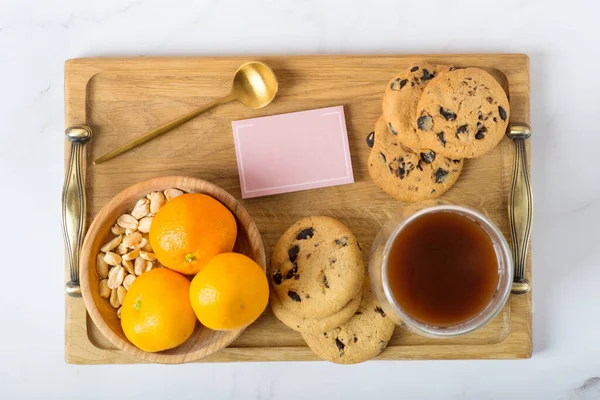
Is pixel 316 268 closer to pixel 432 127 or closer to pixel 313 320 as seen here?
pixel 313 320

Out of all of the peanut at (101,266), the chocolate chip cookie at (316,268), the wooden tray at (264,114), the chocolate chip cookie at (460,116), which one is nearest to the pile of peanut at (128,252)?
the peanut at (101,266)

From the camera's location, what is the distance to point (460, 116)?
94 centimetres

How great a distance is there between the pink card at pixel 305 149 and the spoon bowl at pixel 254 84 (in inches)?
1.7

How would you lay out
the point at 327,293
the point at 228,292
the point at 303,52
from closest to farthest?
1. the point at 228,292
2. the point at 327,293
3. the point at 303,52

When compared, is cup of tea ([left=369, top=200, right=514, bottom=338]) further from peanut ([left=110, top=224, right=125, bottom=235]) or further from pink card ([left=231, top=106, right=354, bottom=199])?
peanut ([left=110, top=224, right=125, bottom=235])

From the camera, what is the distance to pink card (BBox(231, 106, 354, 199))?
1.02 metres

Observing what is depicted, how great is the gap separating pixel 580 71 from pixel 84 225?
99 cm

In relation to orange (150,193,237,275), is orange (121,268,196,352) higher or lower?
lower

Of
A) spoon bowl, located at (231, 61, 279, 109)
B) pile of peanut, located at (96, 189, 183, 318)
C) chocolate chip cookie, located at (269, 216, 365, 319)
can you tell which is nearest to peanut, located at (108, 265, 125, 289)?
pile of peanut, located at (96, 189, 183, 318)

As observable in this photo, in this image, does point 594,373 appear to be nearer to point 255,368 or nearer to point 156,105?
point 255,368

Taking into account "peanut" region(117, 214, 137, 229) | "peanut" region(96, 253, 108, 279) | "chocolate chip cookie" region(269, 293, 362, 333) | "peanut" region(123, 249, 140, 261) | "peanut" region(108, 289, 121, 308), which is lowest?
"chocolate chip cookie" region(269, 293, 362, 333)

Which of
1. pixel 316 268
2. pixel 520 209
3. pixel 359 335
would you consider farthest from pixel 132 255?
pixel 520 209

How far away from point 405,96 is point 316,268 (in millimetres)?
333

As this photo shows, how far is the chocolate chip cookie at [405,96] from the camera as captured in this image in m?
0.96
